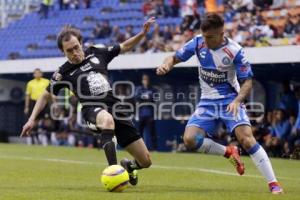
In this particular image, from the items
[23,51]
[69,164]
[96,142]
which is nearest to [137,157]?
[69,164]

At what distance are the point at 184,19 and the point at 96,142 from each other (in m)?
4.62


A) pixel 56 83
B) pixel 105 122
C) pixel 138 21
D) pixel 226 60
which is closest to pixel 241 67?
pixel 226 60

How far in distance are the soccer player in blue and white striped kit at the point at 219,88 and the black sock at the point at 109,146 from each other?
0.92 metres

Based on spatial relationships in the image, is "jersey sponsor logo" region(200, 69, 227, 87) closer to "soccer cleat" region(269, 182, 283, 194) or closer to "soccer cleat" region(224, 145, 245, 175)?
"soccer cleat" region(224, 145, 245, 175)

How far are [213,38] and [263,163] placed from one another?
155 centimetres

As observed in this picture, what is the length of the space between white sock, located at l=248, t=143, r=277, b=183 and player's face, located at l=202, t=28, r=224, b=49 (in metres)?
1.27

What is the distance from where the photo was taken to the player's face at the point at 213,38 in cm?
897

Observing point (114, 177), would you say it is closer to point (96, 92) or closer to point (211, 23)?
point (96, 92)

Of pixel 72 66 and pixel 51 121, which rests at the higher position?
pixel 72 66

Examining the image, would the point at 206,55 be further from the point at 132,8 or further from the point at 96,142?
the point at 132,8

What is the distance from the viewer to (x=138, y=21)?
91.7 ft

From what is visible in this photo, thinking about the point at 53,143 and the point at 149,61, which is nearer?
the point at 149,61

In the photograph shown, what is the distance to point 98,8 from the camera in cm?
3069

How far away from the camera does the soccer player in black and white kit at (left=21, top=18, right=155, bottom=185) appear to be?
9.28m
